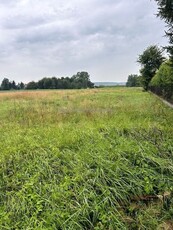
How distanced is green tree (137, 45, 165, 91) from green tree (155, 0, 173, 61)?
26.2m

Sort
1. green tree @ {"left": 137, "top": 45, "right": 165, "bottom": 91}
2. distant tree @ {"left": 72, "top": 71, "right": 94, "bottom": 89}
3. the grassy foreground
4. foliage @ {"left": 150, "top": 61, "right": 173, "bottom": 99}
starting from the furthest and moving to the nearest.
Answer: distant tree @ {"left": 72, "top": 71, "right": 94, "bottom": 89}
green tree @ {"left": 137, "top": 45, "right": 165, "bottom": 91}
foliage @ {"left": 150, "top": 61, "right": 173, "bottom": 99}
the grassy foreground

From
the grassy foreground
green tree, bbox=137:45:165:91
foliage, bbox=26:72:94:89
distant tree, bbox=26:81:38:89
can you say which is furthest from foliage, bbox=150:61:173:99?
distant tree, bbox=26:81:38:89

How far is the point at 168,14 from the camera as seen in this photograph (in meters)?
8.99

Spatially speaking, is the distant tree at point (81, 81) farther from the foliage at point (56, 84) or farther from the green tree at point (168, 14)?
the green tree at point (168, 14)

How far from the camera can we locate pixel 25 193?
3543 mm

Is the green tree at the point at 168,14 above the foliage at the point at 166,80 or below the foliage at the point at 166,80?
above

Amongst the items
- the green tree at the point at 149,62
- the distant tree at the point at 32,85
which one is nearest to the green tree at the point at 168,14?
the green tree at the point at 149,62

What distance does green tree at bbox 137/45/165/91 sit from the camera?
34.7 metres

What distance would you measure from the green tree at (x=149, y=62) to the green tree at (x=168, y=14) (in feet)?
85.9

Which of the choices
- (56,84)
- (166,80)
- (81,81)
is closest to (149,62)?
(166,80)

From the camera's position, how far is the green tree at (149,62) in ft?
114

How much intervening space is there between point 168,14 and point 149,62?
2683 cm

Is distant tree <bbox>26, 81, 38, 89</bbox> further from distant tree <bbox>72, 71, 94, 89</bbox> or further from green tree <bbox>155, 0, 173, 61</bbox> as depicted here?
green tree <bbox>155, 0, 173, 61</bbox>

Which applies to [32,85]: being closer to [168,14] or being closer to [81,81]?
[81,81]
